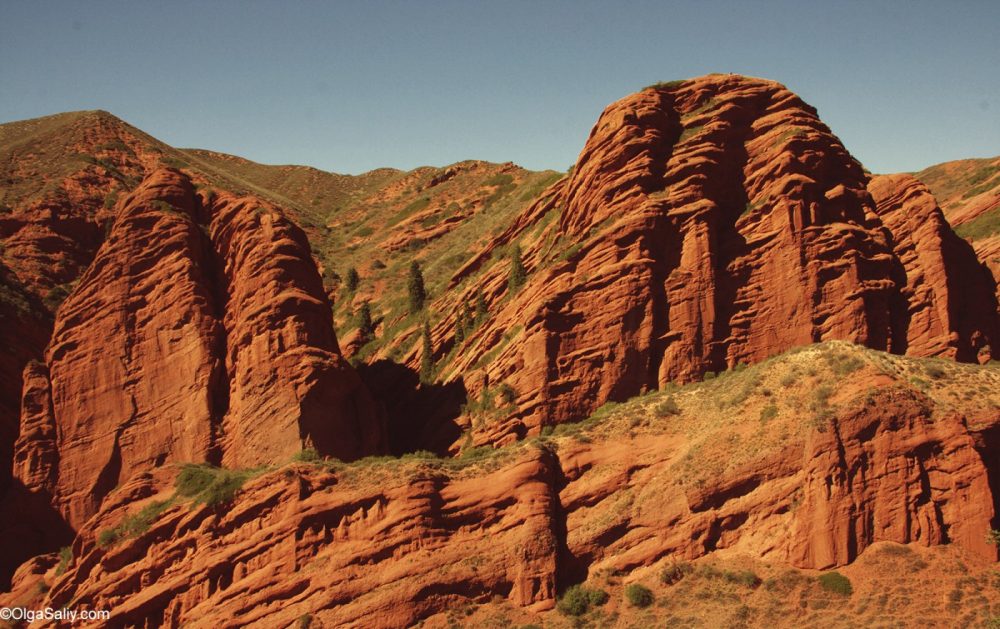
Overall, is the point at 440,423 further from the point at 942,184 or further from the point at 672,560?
the point at 942,184

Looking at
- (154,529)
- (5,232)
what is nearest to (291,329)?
(154,529)

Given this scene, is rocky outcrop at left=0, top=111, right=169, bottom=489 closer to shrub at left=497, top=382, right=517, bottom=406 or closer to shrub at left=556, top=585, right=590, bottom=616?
shrub at left=497, top=382, right=517, bottom=406

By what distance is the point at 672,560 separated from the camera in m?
37.4

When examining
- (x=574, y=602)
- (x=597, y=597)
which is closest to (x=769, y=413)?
(x=597, y=597)

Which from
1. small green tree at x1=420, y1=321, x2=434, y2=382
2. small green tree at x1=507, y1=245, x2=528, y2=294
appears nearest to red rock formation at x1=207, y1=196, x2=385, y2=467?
small green tree at x1=420, y1=321, x2=434, y2=382

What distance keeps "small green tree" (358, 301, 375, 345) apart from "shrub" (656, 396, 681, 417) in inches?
1143

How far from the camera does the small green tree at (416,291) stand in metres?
65.5

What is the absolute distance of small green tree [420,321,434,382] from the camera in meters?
54.7

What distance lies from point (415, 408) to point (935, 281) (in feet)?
103

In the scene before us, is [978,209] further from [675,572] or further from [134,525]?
[134,525]

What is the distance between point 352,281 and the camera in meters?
79.1

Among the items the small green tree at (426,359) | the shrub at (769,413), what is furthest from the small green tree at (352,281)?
the shrub at (769,413)

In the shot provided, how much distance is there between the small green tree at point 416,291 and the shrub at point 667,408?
2647 cm

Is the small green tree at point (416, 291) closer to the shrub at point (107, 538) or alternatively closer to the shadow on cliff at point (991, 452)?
the shrub at point (107, 538)
